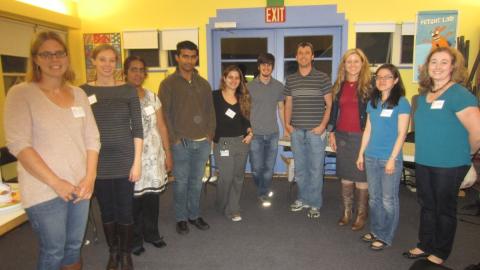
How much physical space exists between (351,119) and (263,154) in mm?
1049

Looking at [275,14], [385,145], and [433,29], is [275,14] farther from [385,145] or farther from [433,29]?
[385,145]

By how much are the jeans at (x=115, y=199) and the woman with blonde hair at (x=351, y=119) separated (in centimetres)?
175

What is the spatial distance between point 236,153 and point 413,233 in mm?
1707

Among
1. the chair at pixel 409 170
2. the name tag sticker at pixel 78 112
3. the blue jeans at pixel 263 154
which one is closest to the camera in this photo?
the name tag sticker at pixel 78 112

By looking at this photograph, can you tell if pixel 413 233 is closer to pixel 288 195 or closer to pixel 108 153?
pixel 288 195

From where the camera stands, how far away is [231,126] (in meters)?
2.97

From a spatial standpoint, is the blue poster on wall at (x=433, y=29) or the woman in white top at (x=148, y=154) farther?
the blue poster on wall at (x=433, y=29)

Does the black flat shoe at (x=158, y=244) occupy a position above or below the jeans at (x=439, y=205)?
below

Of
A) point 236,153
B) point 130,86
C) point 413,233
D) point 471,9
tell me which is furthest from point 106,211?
point 471,9

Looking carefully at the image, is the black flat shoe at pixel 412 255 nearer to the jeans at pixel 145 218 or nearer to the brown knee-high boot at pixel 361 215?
the brown knee-high boot at pixel 361 215

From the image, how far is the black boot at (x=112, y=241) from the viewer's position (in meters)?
2.18

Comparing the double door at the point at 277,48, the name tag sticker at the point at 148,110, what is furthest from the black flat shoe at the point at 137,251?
the double door at the point at 277,48

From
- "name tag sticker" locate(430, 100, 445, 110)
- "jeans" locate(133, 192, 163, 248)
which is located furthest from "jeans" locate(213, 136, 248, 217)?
"name tag sticker" locate(430, 100, 445, 110)

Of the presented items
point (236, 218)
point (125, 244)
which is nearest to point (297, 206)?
point (236, 218)
